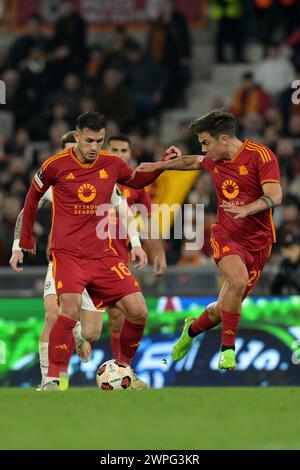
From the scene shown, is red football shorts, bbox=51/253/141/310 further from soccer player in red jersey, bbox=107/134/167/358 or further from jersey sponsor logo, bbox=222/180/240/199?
soccer player in red jersey, bbox=107/134/167/358

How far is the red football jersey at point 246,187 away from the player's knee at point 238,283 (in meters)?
0.30

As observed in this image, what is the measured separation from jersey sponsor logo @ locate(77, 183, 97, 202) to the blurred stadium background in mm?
4123

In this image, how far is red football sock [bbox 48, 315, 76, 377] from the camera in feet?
38.2

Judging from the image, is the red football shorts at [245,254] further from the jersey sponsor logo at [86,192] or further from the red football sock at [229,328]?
the jersey sponsor logo at [86,192]

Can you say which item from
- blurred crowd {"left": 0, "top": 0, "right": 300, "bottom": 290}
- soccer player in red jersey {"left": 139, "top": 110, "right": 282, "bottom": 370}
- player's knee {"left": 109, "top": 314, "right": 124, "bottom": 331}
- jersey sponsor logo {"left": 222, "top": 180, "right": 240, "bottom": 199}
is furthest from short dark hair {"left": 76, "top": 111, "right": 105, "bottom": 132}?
blurred crowd {"left": 0, "top": 0, "right": 300, "bottom": 290}

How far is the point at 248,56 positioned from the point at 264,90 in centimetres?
218

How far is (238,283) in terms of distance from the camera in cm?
1178

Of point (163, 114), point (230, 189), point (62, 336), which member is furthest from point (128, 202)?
point (163, 114)

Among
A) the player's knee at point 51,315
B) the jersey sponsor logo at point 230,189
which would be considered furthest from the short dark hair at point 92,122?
the player's knee at point 51,315

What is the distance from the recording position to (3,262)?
17.8m

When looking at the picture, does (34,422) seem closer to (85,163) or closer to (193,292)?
(85,163)

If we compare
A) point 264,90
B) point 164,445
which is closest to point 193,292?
point 264,90

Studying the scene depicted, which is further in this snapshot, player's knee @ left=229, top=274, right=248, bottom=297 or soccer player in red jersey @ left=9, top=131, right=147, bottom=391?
soccer player in red jersey @ left=9, top=131, right=147, bottom=391

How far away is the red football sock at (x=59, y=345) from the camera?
38.2ft
